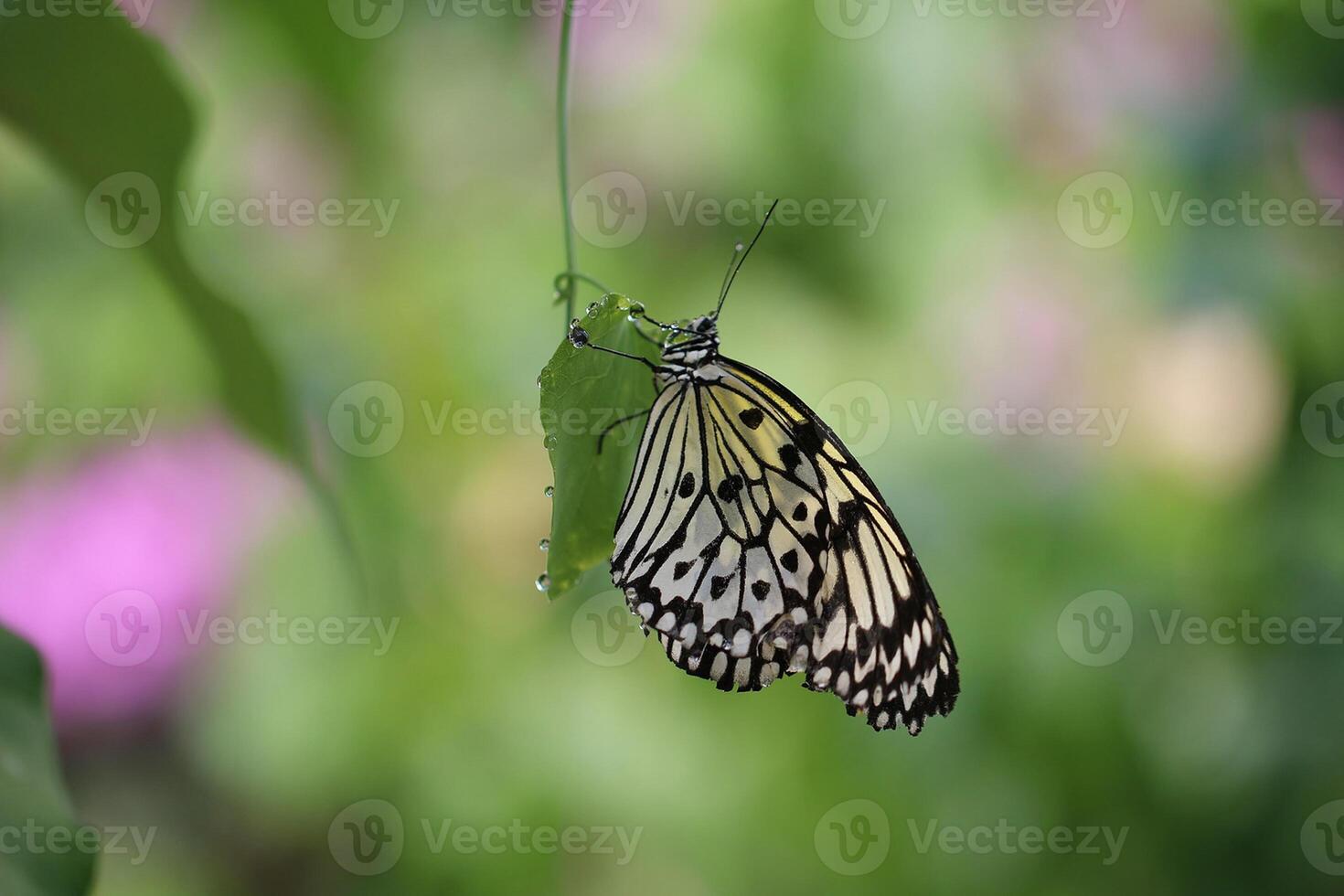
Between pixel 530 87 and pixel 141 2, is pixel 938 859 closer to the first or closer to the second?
pixel 530 87
